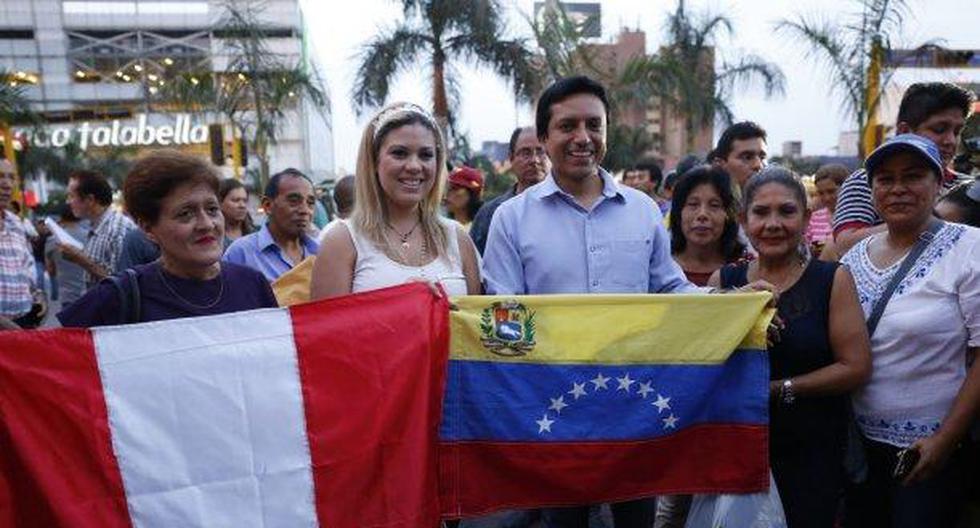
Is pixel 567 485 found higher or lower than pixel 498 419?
lower

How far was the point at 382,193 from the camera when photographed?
2.75 m

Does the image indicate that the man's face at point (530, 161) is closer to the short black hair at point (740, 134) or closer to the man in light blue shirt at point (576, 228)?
the short black hair at point (740, 134)

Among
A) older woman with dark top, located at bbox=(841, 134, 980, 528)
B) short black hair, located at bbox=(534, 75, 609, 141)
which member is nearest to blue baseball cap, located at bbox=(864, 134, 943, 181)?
older woman with dark top, located at bbox=(841, 134, 980, 528)

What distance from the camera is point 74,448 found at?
2145 millimetres

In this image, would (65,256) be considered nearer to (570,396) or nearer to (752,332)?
(570,396)

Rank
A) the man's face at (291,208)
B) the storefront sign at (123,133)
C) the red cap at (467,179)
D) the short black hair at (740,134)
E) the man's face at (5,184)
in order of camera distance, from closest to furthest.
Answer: the man's face at (291,208) < the short black hair at (740,134) < the man's face at (5,184) < the red cap at (467,179) < the storefront sign at (123,133)

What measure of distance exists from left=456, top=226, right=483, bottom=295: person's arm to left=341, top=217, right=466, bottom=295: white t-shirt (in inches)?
2.7

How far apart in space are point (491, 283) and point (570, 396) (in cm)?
54

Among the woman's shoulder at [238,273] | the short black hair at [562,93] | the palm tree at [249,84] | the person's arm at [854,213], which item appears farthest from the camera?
the palm tree at [249,84]

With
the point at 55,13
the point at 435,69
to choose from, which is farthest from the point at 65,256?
the point at 55,13

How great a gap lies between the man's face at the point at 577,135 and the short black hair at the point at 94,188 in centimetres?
435

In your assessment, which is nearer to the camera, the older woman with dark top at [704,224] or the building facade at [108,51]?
Result: the older woman with dark top at [704,224]

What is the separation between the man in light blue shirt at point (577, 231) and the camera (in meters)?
2.79

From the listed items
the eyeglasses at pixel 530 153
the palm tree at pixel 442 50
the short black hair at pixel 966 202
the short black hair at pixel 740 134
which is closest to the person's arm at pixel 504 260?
the short black hair at pixel 966 202
